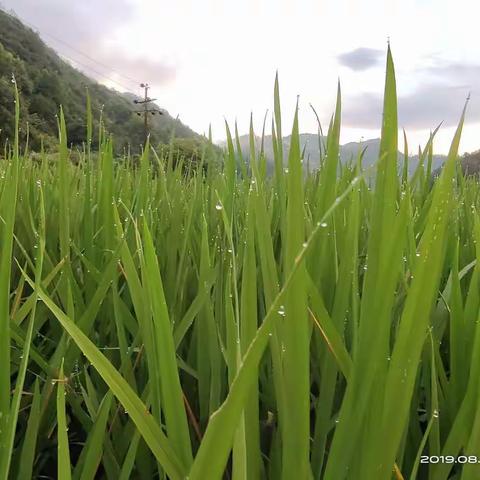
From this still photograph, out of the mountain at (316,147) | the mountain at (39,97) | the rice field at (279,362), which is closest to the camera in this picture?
the rice field at (279,362)

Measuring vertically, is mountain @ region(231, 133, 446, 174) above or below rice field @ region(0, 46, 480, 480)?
above

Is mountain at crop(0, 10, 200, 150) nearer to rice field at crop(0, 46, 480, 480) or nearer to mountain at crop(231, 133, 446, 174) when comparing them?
mountain at crop(231, 133, 446, 174)

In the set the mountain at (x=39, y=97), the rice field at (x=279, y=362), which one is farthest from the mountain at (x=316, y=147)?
the mountain at (x=39, y=97)

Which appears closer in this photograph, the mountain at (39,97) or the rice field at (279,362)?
the rice field at (279,362)

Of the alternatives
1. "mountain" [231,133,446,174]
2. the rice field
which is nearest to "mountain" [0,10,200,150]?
"mountain" [231,133,446,174]

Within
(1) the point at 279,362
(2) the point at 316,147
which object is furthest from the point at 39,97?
(1) the point at 279,362

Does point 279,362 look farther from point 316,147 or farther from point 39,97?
point 39,97

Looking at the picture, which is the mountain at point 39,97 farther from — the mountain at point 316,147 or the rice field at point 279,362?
the rice field at point 279,362

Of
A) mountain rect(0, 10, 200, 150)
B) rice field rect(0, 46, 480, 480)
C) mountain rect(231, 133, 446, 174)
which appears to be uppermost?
mountain rect(0, 10, 200, 150)

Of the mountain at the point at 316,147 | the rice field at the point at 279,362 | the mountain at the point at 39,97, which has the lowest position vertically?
the rice field at the point at 279,362

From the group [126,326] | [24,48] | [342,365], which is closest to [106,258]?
[126,326]

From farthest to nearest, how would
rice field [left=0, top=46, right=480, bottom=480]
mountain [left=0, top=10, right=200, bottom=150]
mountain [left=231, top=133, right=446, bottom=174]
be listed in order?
mountain [left=0, top=10, right=200, bottom=150] → mountain [left=231, top=133, right=446, bottom=174] → rice field [left=0, top=46, right=480, bottom=480]

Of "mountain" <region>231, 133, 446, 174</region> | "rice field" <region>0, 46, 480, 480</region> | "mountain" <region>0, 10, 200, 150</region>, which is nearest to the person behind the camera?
"rice field" <region>0, 46, 480, 480</region>

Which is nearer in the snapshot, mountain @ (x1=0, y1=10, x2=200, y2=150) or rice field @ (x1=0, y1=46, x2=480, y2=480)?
rice field @ (x1=0, y1=46, x2=480, y2=480)
